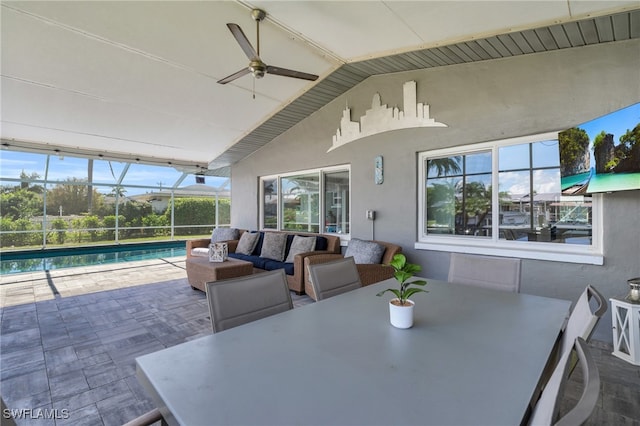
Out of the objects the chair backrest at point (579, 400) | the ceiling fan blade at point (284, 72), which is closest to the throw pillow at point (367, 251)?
the ceiling fan blade at point (284, 72)

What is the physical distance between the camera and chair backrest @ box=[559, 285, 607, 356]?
116cm

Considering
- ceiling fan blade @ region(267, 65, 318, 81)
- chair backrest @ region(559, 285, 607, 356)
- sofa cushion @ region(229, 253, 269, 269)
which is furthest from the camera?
sofa cushion @ region(229, 253, 269, 269)

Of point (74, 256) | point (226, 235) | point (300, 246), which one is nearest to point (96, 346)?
point (300, 246)

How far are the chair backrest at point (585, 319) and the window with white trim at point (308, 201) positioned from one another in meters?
3.89

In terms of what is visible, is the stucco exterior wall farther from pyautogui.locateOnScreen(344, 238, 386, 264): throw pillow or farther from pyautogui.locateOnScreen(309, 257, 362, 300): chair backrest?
pyautogui.locateOnScreen(309, 257, 362, 300): chair backrest

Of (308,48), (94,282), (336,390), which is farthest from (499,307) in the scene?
(94,282)

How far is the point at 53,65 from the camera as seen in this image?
3912 mm

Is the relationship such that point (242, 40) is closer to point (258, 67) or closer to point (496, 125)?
point (258, 67)

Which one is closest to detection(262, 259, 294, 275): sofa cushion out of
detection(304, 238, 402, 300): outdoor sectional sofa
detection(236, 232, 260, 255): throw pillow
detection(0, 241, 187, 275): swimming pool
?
detection(304, 238, 402, 300): outdoor sectional sofa

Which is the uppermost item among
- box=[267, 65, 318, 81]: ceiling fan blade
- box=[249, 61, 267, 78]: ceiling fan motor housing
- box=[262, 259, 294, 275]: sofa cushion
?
box=[267, 65, 318, 81]: ceiling fan blade

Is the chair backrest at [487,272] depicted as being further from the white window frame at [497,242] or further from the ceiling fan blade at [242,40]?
the ceiling fan blade at [242,40]

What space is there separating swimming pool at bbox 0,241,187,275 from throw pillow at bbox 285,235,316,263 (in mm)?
5189

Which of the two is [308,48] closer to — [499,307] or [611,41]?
[611,41]

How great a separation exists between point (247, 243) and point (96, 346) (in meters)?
3.40
